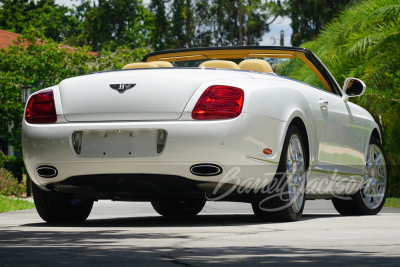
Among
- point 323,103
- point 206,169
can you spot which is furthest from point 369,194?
point 206,169

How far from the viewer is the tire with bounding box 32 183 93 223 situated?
6125 mm

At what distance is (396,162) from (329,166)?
36.8ft

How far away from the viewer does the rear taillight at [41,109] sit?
222 inches

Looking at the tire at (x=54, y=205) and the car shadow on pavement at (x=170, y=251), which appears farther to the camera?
the tire at (x=54, y=205)

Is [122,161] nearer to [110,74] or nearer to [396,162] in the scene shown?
[110,74]

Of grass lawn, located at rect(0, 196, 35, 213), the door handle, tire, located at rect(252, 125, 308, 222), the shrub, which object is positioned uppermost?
the door handle

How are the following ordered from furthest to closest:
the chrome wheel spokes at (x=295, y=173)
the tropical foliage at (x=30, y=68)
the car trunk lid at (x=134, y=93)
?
the tropical foliage at (x=30, y=68) < the chrome wheel spokes at (x=295, y=173) < the car trunk lid at (x=134, y=93)

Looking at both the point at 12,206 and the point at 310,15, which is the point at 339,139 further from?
the point at 310,15

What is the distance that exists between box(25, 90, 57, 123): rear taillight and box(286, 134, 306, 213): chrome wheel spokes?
196cm

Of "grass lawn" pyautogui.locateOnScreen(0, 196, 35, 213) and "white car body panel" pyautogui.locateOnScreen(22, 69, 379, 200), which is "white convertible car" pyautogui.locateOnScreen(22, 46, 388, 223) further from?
"grass lawn" pyautogui.locateOnScreen(0, 196, 35, 213)

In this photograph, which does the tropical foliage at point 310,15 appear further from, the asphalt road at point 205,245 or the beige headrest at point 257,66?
the asphalt road at point 205,245

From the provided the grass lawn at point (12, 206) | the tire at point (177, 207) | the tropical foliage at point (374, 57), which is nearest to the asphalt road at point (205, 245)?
the tire at point (177, 207)

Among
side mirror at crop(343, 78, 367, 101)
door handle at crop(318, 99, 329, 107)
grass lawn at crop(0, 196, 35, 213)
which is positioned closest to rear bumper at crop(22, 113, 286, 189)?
door handle at crop(318, 99, 329, 107)

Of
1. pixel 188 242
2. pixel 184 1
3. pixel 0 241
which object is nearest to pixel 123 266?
pixel 188 242
